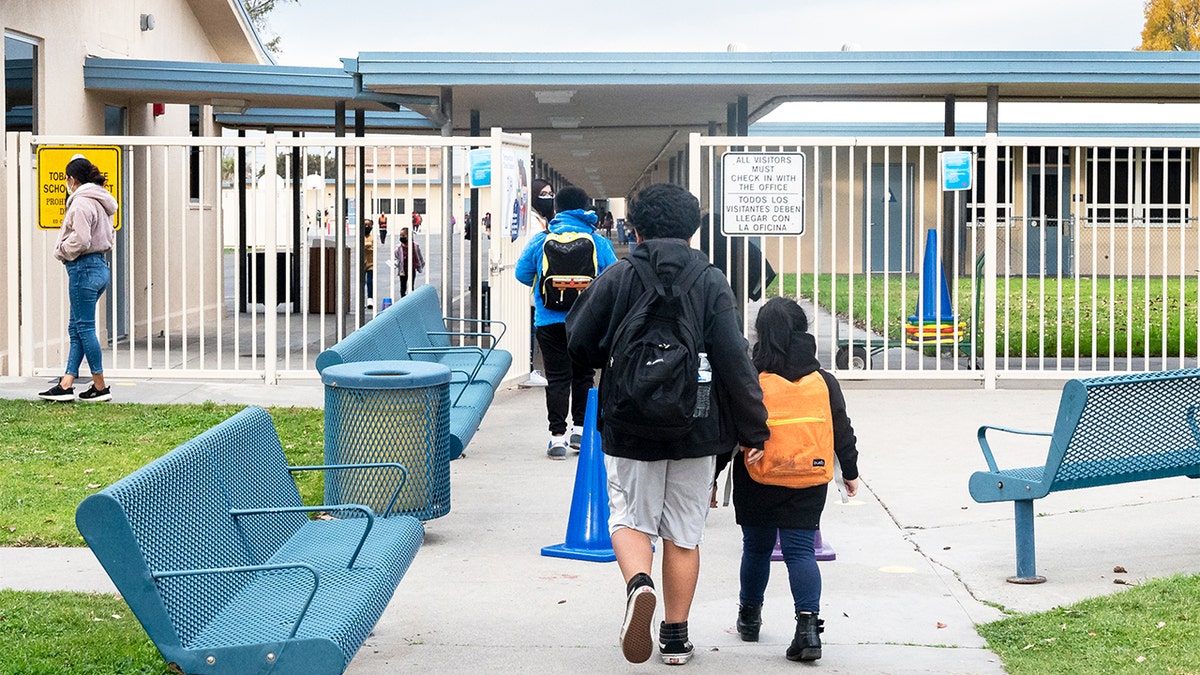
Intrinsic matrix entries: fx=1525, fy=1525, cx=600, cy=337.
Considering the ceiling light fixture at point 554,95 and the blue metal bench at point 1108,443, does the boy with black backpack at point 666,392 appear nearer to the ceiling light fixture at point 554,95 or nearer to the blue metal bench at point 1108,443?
the blue metal bench at point 1108,443

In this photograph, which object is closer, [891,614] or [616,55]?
[891,614]

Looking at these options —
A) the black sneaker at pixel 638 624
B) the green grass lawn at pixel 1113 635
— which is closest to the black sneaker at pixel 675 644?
A: the black sneaker at pixel 638 624

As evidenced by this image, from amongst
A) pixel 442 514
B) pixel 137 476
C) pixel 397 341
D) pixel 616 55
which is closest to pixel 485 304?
pixel 616 55

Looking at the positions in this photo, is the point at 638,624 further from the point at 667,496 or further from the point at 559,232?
the point at 559,232

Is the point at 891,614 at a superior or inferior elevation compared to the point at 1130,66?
inferior

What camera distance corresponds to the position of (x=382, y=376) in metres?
6.81

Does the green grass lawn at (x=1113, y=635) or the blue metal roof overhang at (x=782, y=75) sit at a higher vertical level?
the blue metal roof overhang at (x=782, y=75)

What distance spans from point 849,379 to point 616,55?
3990 millimetres

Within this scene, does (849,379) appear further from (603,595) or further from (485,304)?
(603,595)

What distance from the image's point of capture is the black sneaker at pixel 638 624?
495cm

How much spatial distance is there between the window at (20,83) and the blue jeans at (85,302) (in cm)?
316

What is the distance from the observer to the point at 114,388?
40.6ft

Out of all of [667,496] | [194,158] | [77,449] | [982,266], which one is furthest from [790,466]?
[194,158]

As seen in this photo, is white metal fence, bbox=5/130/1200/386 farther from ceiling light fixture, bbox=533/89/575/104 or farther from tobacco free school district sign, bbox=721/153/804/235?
ceiling light fixture, bbox=533/89/575/104
